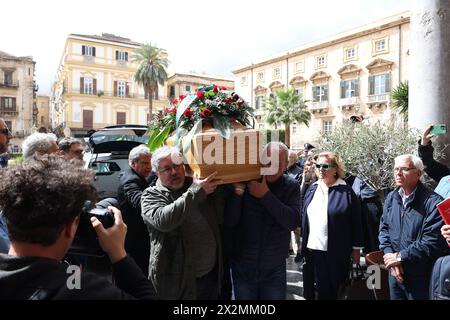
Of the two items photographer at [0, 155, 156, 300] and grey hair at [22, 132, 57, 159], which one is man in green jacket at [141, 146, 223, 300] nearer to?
photographer at [0, 155, 156, 300]

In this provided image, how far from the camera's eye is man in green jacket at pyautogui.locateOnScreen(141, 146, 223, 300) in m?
2.49

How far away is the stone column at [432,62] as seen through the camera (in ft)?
13.5

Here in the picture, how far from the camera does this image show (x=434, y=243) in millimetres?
2771

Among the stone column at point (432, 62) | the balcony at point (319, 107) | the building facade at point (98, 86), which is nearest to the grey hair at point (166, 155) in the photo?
the stone column at point (432, 62)

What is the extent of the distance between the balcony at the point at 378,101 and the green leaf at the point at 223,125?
33357mm

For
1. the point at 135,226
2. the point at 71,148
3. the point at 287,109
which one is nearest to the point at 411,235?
the point at 135,226

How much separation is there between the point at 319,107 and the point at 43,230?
38350mm

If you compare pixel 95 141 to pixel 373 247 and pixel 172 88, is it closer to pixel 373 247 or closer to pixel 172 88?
pixel 373 247

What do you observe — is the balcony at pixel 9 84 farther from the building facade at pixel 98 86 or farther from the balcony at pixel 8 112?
the building facade at pixel 98 86

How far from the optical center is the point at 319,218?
338cm

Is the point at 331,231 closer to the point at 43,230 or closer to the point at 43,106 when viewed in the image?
the point at 43,230

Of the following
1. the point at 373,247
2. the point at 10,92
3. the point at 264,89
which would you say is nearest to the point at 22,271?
the point at 373,247

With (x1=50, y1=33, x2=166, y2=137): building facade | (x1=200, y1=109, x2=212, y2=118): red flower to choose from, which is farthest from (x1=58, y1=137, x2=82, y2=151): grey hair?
(x1=50, y1=33, x2=166, y2=137): building facade
